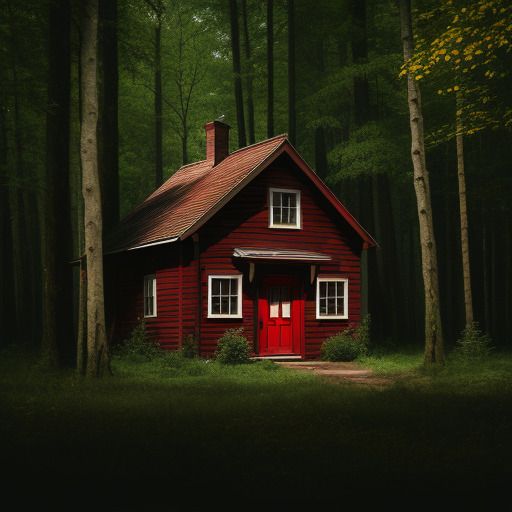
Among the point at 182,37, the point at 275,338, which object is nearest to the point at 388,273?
the point at 275,338

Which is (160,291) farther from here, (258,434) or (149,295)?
(258,434)

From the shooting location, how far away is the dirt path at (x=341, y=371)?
16.9 metres

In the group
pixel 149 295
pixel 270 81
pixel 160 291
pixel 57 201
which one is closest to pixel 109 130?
pixel 149 295

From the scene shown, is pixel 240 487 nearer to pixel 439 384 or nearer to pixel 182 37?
pixel 439 384

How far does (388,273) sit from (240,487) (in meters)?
23.1

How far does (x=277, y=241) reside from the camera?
23750mm

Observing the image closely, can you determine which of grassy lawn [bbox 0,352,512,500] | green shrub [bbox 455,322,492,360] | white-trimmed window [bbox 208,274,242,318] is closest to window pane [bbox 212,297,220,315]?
white-trimmed window [bbox 208,274,242,318]

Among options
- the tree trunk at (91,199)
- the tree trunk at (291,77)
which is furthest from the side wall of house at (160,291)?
the tree trunk at (291,77)

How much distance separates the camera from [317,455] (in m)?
8.03

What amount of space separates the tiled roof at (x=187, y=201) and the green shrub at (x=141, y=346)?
8.69 ft

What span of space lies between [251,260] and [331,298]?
3.61 m

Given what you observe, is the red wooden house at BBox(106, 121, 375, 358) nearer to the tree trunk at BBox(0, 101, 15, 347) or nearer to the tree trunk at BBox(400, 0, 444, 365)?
the tree trunk at BBox(0, 101, 15, 347)

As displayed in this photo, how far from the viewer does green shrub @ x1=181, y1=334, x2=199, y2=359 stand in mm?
21812

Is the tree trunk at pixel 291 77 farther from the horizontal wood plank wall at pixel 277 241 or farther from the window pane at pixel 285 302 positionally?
the window pane at pixel 285 302
